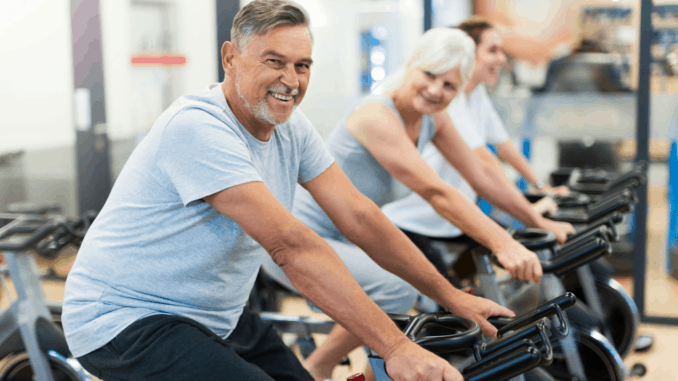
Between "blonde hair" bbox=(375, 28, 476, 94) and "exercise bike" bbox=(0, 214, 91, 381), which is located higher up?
"blonde hair" bbox=(375, 28, 476, 94)

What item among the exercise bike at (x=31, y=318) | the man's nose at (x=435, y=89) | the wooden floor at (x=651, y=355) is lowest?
the wooden floor at (x=651, y=355)

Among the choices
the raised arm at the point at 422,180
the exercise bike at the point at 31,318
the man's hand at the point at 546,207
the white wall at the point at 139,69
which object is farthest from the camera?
the white wall at the point at 139,69

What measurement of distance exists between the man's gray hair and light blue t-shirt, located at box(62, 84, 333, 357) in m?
0.14

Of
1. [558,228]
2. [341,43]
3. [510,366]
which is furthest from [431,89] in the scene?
[341,43]

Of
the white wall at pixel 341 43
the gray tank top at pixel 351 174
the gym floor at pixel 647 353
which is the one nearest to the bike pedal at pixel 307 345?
the gym floor at pixel 647 353

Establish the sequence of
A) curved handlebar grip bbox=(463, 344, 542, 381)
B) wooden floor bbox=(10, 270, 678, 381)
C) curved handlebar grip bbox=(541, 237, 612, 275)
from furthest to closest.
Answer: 1. wooden floor bbox=(10, 270, 678, 381)
2. curved handlebar grip bbox=(541, 237, 612, 275)
3. curved handlebar grip bbox=(463, 344, 542, 381)

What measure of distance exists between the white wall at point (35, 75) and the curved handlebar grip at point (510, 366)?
331cm

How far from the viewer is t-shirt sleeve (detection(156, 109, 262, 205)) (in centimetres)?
112

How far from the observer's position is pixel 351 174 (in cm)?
208

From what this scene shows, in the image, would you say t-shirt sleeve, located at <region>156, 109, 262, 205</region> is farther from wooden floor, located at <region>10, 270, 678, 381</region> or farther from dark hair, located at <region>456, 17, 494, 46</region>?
dark hair, located at <region>456, 17, 494, 46</region>

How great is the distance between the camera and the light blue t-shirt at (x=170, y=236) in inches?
45.1

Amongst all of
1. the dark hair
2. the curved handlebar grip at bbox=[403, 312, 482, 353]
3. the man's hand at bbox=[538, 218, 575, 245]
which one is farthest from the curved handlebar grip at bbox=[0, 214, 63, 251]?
the dark hair

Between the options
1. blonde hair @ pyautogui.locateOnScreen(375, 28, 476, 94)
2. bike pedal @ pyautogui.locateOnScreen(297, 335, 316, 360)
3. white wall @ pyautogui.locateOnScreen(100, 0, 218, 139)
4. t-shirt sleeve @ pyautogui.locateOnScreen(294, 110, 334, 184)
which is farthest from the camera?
white wall @ pyautogui.locateOnScreen(100, 0, 218, 139)

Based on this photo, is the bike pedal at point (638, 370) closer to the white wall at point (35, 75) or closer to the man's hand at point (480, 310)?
the man's hand at point (480, 310)
